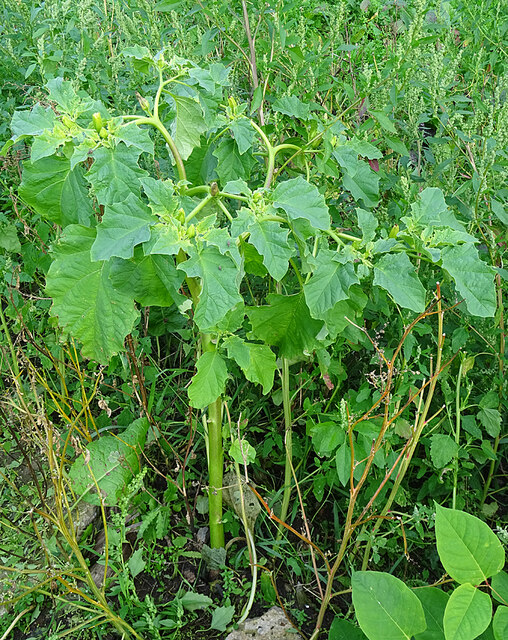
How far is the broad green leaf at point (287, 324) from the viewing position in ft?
4.66

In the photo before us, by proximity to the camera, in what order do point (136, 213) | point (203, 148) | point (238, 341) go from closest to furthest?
point (136, 213) → point (238, 341) → point (203, 148)

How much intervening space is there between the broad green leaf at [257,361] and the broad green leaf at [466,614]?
596mm

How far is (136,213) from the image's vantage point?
3.88ft

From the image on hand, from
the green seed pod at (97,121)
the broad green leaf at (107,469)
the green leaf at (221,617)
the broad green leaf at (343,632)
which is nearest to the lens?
the green seed pod at (97,121)

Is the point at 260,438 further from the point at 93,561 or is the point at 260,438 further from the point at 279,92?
the point at 279,92

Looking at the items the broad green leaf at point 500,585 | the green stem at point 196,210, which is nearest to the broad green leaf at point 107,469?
the green stem at point 196,210

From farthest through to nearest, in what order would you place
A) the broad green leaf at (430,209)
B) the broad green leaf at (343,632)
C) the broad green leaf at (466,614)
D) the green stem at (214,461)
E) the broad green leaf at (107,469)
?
the broad green leaf at (107,469), the green stem at (214,461), the broad green leaf at (343,632), the broad green leaf at (430,209), the broad green leaf at (466,614)

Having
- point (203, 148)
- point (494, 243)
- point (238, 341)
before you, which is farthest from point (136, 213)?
point (494, 243)

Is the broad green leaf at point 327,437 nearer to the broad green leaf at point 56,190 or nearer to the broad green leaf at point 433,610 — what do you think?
the broad green leaf at point 433,610

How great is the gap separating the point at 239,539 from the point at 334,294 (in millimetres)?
969

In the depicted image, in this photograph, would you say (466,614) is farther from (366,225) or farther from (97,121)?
(97,121)

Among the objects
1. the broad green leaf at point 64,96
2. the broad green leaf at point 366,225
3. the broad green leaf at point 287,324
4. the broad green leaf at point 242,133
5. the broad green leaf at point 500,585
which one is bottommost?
the broad green leaf at point 500,585

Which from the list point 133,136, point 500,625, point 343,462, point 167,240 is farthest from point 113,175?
point 500,625

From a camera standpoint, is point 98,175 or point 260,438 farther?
point 260,438
